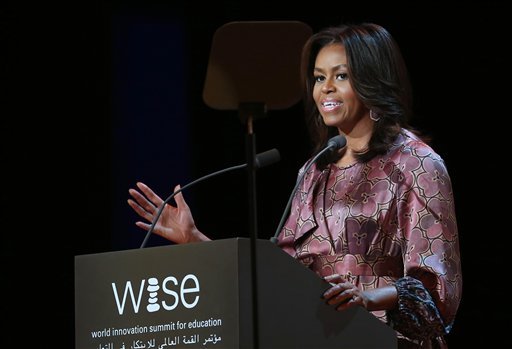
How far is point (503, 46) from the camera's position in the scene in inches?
168

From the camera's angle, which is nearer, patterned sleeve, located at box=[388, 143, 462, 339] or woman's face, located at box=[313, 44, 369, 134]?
patterned sleeve, located at box=[388, 143, 462, 339]

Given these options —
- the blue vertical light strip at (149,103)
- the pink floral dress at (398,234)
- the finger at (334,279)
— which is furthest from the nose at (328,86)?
the blue vertical light strip at (149,103)

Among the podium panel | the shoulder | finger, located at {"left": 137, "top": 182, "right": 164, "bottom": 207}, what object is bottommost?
the podium panel

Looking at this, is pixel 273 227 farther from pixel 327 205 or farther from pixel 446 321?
pixel 446 321

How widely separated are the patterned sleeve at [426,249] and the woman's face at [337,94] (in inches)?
8.6

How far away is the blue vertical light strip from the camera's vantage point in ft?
15.3

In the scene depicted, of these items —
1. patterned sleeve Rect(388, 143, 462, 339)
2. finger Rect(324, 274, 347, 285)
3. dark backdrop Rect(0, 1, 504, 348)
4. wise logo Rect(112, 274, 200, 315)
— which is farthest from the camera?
dark backdrop Rect(0, 1, 504, 348)

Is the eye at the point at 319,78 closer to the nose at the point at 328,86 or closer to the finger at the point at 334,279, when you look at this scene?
the nose at the point at 328,86

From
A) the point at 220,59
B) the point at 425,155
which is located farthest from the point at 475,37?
the point at 220,59

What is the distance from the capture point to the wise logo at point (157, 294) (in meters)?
2.21

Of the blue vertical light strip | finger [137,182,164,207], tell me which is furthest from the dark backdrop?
finger [137,182,164,207]

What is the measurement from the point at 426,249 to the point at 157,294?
2.70ft

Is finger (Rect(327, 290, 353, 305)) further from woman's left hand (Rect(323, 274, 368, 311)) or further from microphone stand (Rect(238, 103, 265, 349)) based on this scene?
microphone stand (Rect(238, 103, 265, 349))

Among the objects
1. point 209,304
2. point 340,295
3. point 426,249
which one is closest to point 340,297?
point 340,295
